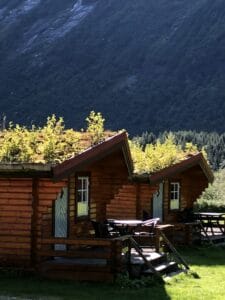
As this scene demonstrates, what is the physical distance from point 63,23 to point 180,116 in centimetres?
5372

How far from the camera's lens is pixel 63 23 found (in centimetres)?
15350

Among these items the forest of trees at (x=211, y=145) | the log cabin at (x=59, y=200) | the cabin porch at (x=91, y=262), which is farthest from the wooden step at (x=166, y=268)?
the forest of trees at (x=211, y=145)

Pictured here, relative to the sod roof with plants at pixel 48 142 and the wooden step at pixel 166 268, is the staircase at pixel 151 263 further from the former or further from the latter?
the sod roof with plants at pixel 48 142

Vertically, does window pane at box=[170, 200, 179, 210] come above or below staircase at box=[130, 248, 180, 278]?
above

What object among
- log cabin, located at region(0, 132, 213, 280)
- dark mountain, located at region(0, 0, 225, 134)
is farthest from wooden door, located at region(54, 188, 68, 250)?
dark mountain, located at region(0, 0, 225, 134)

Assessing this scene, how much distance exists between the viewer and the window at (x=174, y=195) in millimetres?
23281

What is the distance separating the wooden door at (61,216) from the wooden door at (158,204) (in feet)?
24.0

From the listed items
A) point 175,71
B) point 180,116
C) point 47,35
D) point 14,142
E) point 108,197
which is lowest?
point 108,197

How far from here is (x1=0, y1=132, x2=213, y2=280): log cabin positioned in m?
12.9

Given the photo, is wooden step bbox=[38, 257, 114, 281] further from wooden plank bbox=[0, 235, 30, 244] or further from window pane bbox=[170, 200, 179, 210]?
window pane bbox=[170, 200, 179, 210]

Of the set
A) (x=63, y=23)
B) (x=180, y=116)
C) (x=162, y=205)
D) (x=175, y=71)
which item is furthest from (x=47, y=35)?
(x=162, y=205)

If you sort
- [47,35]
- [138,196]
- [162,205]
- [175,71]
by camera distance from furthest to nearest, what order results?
[47,35]
[175,71]
[162,205]
[138,196]

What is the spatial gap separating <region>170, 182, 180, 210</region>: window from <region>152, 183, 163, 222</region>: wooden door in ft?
2.47

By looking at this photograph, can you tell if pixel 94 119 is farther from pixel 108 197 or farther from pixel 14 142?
pixel 108 197
